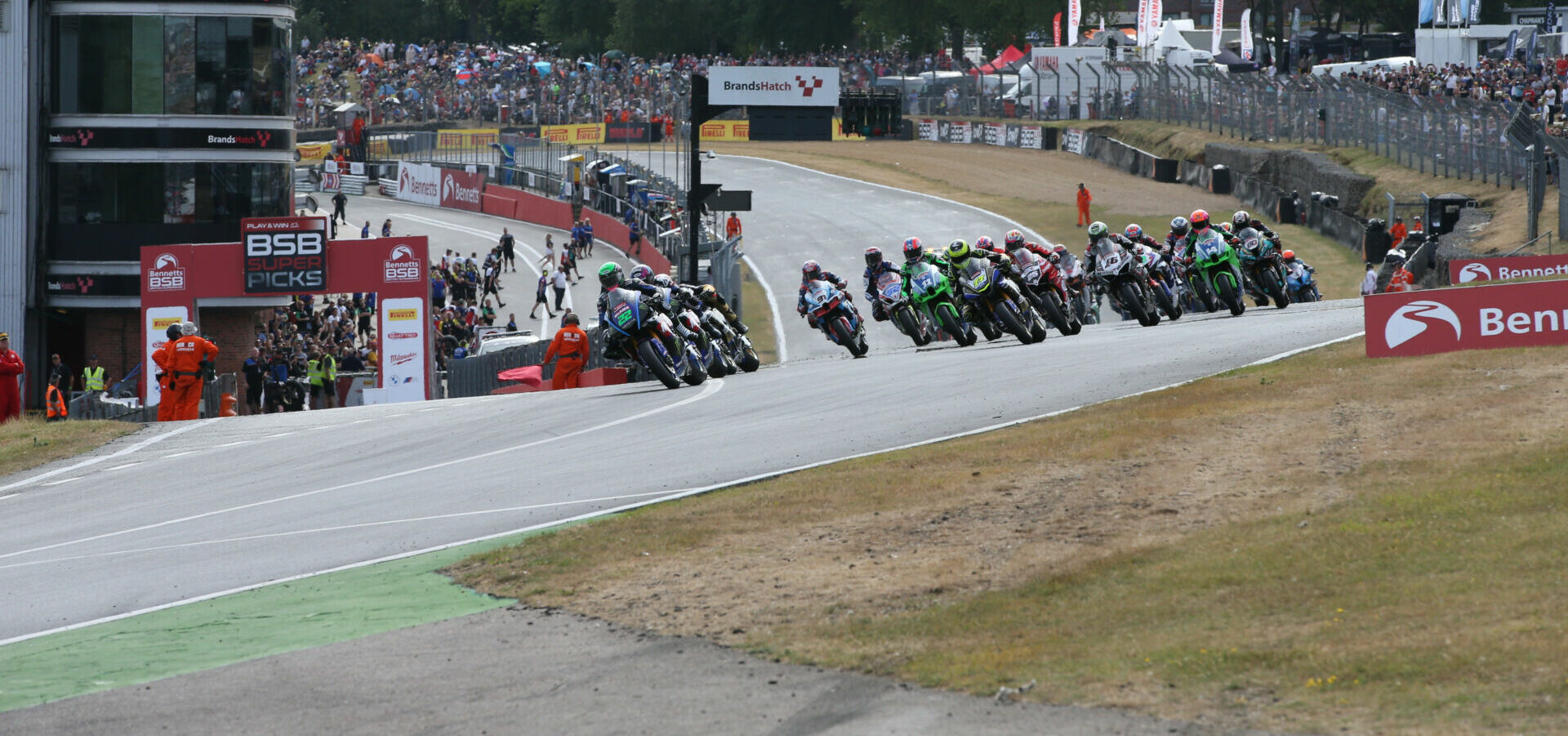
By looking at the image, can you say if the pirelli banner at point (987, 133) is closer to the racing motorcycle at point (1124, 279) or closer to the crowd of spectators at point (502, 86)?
the crowd of spectators at point (502, 86)

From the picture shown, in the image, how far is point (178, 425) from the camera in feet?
70.9

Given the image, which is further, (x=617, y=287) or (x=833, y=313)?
(x=833, y=313)

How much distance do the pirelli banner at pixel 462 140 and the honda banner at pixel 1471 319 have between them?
56.2 m

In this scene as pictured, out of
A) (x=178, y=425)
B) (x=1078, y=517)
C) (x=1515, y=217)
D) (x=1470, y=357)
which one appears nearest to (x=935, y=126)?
(x=1515, y=217)

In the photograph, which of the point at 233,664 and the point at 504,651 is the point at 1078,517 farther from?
the point at 233,664

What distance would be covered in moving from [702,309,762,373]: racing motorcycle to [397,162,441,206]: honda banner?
46.1 metres

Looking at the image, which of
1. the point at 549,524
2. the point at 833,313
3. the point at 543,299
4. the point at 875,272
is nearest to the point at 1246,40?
the point at 543,299

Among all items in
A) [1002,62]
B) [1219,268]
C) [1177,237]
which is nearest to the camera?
[1219,268]

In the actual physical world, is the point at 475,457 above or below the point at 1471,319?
below

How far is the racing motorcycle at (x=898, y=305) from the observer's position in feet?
73.6

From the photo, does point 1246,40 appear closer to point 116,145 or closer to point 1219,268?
point 116,145

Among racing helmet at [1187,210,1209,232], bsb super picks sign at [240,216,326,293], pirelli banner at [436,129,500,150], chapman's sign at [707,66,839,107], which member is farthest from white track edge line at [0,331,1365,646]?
pirelli banner at [436,129,500,150]

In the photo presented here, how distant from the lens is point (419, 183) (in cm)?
6781

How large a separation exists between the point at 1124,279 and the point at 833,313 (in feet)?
12.4
